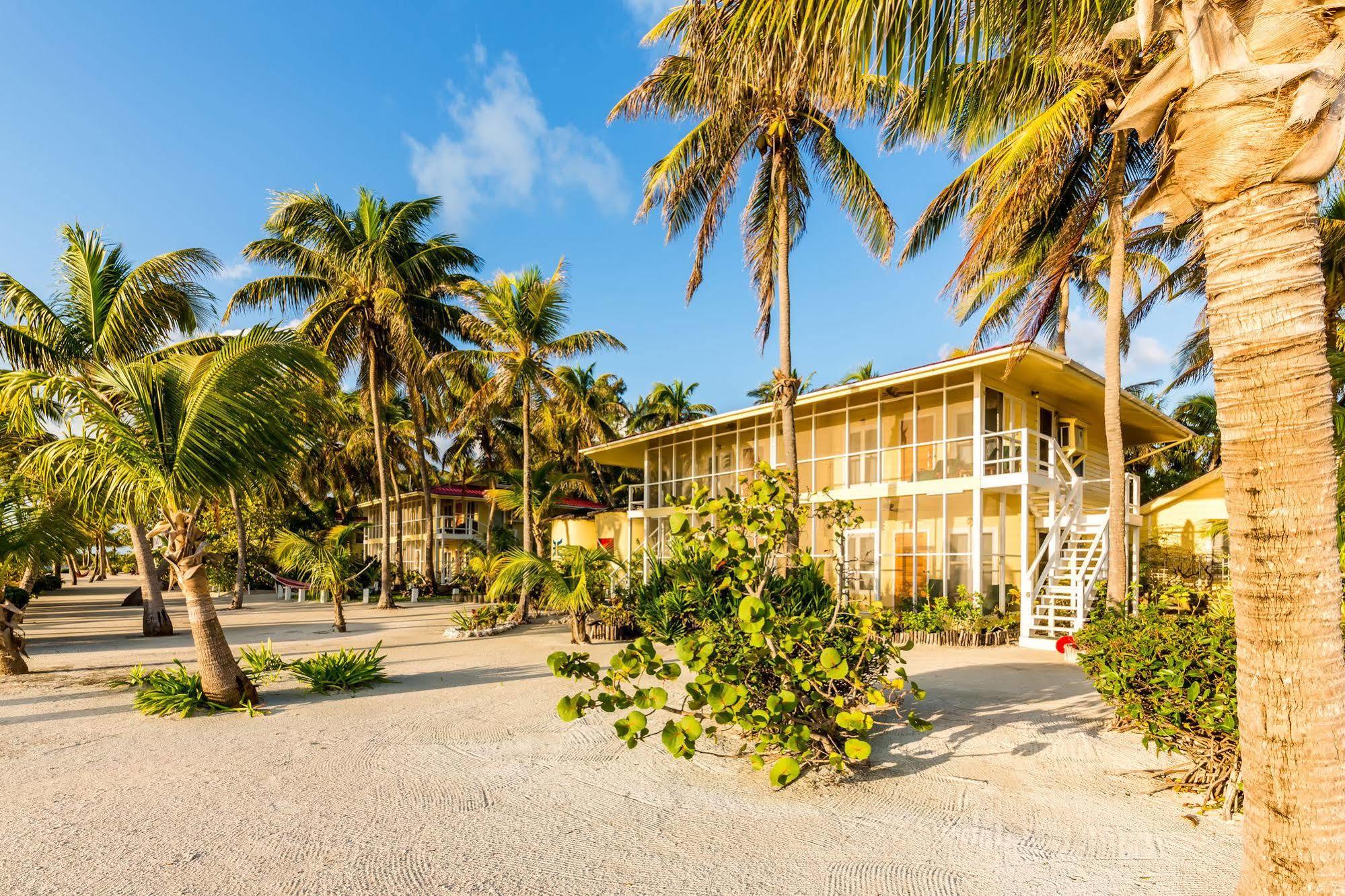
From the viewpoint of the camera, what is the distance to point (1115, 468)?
452 inches

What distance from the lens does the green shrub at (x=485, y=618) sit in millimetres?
13617

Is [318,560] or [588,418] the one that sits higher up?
[588,418]

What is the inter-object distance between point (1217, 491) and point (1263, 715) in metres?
18.2

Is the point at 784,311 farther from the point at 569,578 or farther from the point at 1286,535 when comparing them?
the point at 1286,535

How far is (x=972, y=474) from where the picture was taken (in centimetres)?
1450

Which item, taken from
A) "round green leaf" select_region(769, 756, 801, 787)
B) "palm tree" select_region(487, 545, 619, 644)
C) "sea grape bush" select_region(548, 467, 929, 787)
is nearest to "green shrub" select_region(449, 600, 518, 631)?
"palm tree" select_region(487, 545, 619, 644)

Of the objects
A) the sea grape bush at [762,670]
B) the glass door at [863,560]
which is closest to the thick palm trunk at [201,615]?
the sea grape bush at [762,670]

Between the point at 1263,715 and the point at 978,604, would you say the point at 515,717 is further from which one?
the point at 978,604

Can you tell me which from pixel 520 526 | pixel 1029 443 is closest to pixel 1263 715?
pixel 1029 443

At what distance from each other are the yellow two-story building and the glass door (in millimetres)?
36

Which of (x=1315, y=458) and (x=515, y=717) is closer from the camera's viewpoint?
(x=1315, y=458)

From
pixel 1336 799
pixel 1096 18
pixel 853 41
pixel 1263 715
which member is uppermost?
pixel 1096 18

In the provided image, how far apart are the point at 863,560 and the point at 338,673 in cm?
1166

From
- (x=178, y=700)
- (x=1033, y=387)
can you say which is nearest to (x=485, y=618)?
(x=178, y=700)
